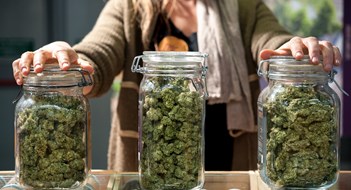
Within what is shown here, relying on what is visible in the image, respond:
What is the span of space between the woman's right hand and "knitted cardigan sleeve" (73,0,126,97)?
0.36 metres

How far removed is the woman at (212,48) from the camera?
1480 millimetres

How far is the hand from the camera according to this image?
2.88 ft

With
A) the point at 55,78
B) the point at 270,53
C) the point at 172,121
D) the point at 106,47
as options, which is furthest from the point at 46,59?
the point at 106,47

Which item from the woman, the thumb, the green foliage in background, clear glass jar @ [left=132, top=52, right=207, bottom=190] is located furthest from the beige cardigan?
the green foliage in background

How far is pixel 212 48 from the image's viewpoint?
1483 millimetres

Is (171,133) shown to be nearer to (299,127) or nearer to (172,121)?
(172,121)

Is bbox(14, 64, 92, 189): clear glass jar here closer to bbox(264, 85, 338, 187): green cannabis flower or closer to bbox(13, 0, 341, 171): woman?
bbox(264, 85, 338, 187): green cannabis flower

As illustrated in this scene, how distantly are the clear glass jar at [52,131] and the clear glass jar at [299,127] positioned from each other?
273mm

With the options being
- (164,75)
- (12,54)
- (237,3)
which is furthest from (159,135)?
(12,54)

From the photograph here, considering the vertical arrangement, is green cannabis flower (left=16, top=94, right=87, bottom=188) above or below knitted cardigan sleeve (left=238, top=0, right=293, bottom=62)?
below

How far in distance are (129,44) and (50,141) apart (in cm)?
68

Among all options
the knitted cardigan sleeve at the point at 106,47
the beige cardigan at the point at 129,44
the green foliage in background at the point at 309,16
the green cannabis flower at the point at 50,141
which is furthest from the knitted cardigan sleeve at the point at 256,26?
the green foliage in background at the point at 309,16

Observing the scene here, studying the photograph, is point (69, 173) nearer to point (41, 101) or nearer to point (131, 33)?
point (41, 101)

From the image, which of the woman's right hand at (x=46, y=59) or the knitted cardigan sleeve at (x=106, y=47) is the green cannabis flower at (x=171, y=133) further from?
the knitted cardigan sleeve at (x=106, y=47)
